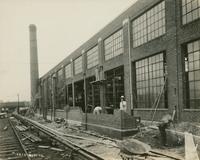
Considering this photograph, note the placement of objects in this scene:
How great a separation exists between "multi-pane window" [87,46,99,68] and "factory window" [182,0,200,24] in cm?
1432

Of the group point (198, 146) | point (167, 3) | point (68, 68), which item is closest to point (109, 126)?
point (198, 146)

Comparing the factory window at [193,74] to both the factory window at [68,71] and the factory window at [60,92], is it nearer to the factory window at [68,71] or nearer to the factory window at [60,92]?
the factory window at [68,71]

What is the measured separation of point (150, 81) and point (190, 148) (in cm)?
794

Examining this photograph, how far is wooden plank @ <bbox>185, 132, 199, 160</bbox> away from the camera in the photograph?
9375 millimetres

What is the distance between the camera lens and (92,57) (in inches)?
1169

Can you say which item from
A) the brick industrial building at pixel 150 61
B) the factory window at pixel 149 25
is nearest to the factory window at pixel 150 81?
the brick industrial building at pixel 150 61

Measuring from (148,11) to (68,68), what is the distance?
2396cm

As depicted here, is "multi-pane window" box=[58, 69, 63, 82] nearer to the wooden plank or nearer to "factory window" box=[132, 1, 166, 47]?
"factory window" box=[132, 1, 166, 47]

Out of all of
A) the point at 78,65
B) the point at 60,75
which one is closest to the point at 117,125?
the point at 78,65

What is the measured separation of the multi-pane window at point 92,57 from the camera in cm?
2841

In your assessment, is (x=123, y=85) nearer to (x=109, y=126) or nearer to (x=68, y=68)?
(x=109, y=126)

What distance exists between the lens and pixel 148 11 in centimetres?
1816

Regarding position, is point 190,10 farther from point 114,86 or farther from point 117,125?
point 114,86

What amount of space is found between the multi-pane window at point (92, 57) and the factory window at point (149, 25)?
8693 millimetres
